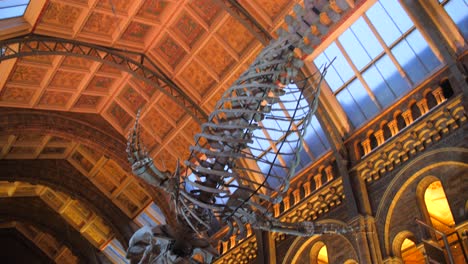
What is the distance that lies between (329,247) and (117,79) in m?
9.51

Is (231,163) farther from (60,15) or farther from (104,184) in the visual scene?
(104,184)

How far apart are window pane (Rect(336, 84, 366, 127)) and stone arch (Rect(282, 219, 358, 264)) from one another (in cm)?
307

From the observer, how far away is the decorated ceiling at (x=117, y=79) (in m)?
15.8

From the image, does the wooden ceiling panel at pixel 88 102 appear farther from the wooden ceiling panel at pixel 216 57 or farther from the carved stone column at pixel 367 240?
the carved stone column at pixel 367 240

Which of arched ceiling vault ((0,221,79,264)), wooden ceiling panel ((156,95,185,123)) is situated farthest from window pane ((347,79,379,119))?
arched ceiling vault ((0,221,79,264))

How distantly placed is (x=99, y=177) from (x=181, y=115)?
6278 millimetres

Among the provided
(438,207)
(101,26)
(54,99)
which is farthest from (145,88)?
(438,207)

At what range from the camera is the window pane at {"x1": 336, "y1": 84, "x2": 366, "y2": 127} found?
15453 mm

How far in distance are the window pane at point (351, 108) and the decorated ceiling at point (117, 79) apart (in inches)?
111

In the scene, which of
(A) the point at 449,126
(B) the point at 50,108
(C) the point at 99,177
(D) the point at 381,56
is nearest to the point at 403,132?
(A) the point at 449,126

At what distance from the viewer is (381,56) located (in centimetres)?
1472

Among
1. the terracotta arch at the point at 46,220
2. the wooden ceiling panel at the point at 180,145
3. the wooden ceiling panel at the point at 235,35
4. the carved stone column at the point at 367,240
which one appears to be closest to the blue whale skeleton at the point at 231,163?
the carved stone column at the point at 367,240

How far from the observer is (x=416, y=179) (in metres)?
12.7

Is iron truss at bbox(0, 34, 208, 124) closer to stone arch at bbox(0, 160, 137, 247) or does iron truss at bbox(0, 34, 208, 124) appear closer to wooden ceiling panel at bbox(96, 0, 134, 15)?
wooden ceiling panel at bbox(96, 0, 134, 15)
